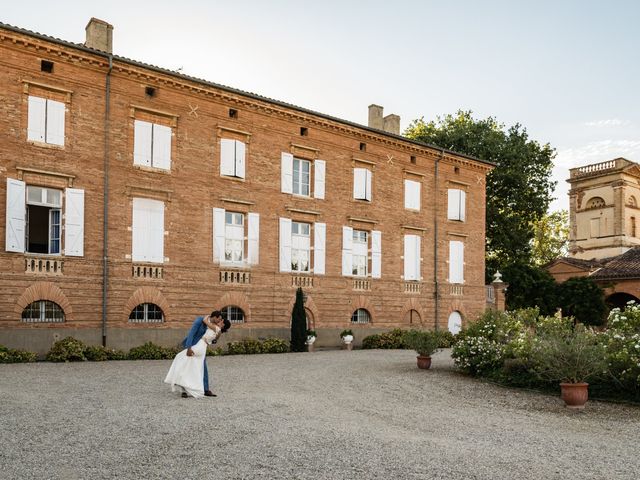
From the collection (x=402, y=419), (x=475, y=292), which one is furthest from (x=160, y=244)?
(x=475, y=292)

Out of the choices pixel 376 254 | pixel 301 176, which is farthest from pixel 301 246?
pixel 376 254

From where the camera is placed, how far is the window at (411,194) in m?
27.1

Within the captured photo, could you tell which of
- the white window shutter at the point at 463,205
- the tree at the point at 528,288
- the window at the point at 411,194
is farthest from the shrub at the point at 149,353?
the tree at the point at 528,288

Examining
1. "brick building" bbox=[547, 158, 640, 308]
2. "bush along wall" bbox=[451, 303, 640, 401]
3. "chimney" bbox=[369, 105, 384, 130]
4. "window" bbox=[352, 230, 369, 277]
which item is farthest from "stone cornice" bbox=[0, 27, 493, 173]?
"brick building" bbox=[547, 158, 640, 308]

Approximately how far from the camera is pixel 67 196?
1791 centimetres

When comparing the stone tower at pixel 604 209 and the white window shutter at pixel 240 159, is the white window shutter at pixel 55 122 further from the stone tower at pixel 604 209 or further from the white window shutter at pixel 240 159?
the stone tower at pixel 604 209

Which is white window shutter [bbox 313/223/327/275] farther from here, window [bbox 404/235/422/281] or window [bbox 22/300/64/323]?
window [bbox 22/300/64/323]

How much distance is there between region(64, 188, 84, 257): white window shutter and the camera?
58.6 feet

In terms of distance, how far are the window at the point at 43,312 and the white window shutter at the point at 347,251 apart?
11.3m

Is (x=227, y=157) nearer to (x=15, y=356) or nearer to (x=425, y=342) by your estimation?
Answer: (x=15, y=356)

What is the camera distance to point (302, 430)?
26.0ft

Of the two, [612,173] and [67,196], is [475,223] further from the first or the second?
[612,173]

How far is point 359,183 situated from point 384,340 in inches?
268

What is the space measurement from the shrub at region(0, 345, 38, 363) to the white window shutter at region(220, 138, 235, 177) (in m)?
8.82
